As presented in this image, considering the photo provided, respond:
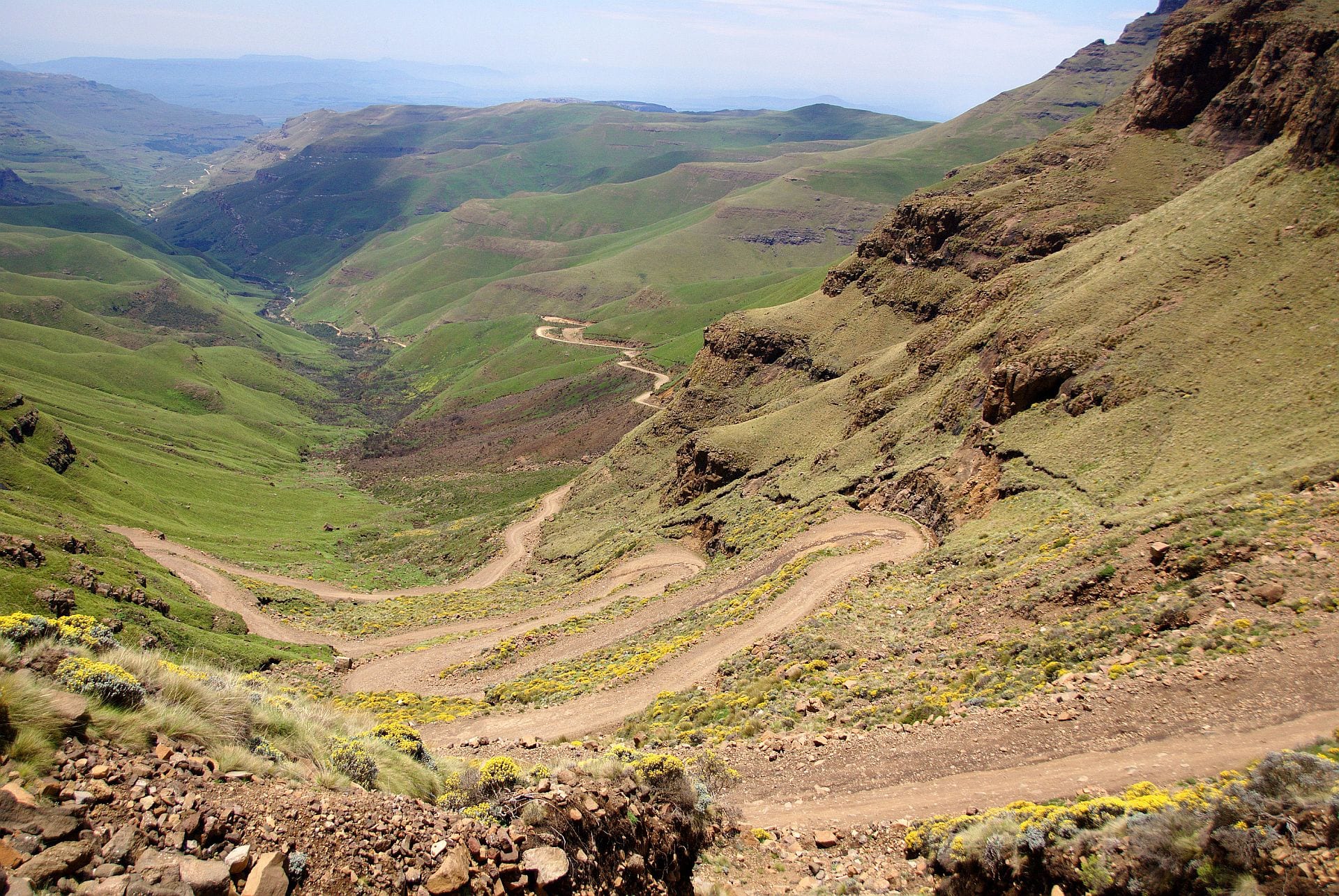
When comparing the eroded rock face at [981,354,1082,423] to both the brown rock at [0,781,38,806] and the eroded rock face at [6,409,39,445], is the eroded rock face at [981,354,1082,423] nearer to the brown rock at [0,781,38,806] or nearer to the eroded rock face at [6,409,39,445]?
the brown rock at [0,781,38,806]

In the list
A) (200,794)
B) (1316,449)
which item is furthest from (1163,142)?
(200,794)

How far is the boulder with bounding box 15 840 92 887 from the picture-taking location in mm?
7242

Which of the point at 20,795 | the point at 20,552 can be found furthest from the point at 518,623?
the point at 20,795

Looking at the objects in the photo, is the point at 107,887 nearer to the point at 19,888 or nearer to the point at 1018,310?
the point at 19,888

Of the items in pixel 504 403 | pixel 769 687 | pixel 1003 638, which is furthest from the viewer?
pixel 504 403

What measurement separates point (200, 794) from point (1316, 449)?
105ft

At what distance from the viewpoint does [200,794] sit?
949 centimetres

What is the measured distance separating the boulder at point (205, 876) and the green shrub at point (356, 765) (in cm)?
396

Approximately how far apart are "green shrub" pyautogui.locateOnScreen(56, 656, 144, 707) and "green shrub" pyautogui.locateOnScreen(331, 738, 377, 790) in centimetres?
328

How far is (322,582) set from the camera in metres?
70.3

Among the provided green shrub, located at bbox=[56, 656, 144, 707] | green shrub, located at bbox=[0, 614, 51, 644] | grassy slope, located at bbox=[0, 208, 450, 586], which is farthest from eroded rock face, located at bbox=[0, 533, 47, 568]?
green shrub, located at bbox=[56, 656, 144, 707]

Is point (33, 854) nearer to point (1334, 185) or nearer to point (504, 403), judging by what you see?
point (1334, 185)

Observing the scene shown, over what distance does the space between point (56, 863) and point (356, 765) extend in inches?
215

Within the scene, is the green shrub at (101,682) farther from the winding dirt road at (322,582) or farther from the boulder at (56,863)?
the winding dirt road at (322,582)
